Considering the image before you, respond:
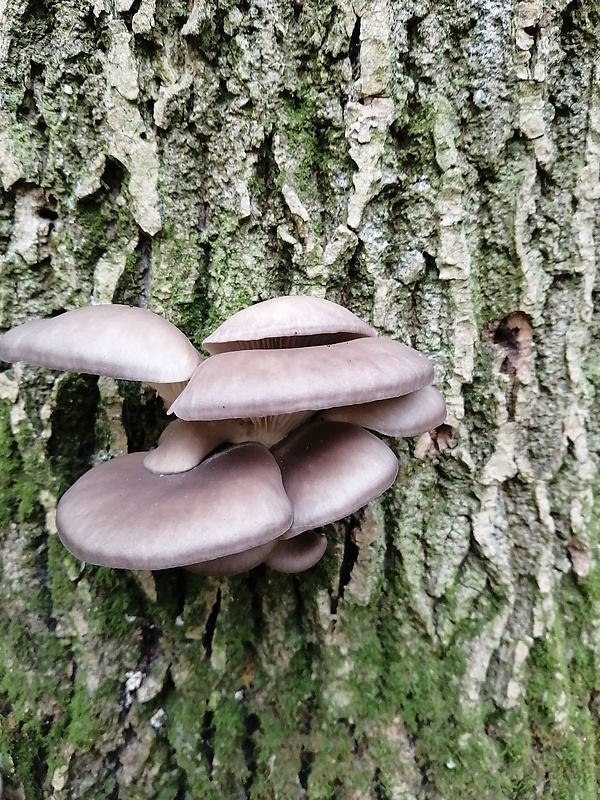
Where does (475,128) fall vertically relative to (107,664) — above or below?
above

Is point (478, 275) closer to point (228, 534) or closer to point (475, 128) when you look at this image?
point (475, 128)

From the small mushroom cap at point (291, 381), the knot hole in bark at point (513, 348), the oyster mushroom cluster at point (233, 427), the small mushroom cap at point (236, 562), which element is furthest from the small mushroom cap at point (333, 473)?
the knot hole in bark at point (513, 348)

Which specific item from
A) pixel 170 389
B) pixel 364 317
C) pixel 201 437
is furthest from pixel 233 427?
pixel 364 317

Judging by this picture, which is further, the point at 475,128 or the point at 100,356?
the point at 475,128

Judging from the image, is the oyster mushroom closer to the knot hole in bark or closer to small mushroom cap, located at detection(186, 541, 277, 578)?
small mushroom cap, located at detection(186, 541, 277, 578)

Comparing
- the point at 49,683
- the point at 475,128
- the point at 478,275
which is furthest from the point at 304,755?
the point at 475,128

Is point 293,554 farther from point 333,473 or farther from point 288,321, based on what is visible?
point 288,321
